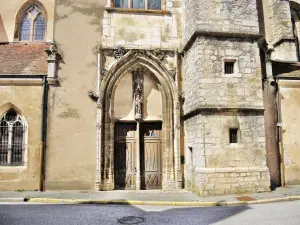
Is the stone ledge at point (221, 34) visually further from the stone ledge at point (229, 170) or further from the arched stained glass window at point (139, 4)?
the stone ledge at point (229, 170)

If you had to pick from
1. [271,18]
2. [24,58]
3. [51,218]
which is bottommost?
[51,218]

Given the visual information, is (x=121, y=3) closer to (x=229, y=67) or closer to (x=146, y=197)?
(x=229, y=67)

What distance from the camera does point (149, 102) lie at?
415 inches

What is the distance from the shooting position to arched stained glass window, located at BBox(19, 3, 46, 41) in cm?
1318

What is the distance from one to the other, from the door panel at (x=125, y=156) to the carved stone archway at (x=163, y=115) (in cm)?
38

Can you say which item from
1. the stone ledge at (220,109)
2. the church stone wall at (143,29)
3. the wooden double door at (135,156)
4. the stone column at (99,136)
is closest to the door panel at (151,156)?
→ the wooden double door at (135,156)

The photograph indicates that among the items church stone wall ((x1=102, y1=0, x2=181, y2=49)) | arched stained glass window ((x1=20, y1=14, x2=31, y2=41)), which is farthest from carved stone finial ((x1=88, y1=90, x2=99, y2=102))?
arched stained glass window ((x1=20, y1=14, x2=31, y2=41))

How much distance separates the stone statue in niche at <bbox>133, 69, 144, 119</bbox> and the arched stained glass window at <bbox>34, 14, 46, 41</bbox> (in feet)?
18.8

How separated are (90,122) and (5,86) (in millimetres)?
3315

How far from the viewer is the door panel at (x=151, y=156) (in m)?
10.1

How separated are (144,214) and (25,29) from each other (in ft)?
36.7

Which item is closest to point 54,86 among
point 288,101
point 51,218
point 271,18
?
point 51,218

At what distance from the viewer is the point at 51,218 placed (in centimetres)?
583

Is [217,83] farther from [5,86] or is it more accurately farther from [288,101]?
[5,86]
